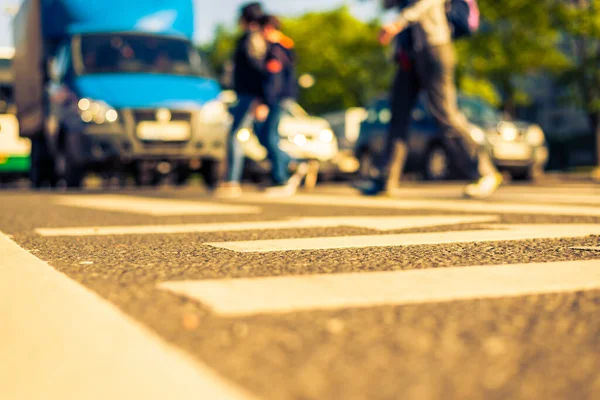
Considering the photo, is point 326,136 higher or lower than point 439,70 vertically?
lower

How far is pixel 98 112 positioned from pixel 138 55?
4.49 feet

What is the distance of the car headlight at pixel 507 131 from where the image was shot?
55.5ft

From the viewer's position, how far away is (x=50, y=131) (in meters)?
14.0

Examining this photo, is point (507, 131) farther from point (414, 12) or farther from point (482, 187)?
point (414, 12)

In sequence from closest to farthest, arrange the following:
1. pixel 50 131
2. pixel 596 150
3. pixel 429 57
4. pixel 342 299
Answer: pixel 342 299 < pixel 429 57 < pixel 50 131 < pixel 596 150

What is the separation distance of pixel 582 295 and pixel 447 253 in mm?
1119

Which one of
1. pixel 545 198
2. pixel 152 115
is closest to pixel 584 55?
pixel 152 115

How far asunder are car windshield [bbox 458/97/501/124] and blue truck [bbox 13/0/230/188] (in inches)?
204

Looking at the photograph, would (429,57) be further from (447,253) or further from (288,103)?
(447,253)

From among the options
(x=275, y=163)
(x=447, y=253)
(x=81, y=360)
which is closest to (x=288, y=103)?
(x=275, y=163)

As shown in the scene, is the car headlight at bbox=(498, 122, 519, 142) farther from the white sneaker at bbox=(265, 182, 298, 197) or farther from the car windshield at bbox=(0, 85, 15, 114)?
the car windshield at bbox=(0, 85, 15, 114)

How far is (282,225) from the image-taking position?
5.72 metres

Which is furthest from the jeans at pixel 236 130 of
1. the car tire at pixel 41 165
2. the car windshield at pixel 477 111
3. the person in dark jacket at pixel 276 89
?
the car windshield at pixel 477 111

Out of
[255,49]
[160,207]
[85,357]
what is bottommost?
[160,207]
